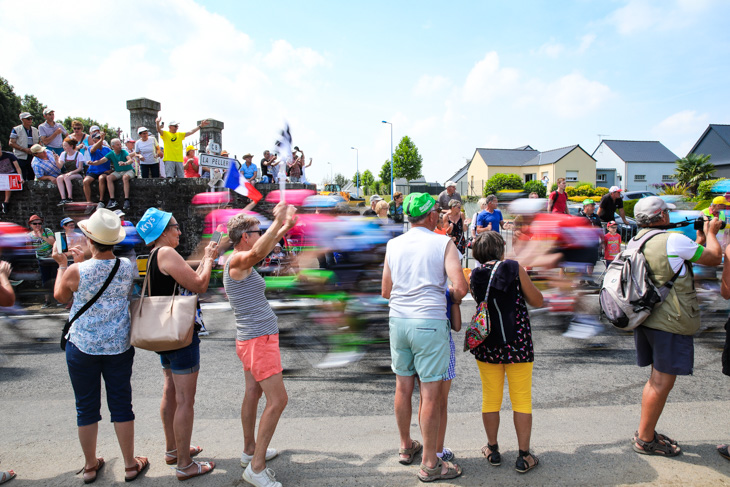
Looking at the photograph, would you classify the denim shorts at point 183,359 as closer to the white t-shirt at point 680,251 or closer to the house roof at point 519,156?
the white t-shirt at point 680,251

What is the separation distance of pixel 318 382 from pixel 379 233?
188cm

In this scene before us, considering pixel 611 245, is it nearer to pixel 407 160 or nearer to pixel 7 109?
pixel 7 109

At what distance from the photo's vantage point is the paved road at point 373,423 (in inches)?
118

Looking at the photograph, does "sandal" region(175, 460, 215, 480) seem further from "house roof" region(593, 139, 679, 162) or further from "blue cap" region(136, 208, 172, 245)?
"house roof" region(593, 139, 679, 162)

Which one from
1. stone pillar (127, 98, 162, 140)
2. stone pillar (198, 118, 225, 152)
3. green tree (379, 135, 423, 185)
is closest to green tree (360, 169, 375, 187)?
green tree (379, 135, 423, 185)

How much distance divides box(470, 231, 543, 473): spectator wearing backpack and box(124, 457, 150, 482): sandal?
230 cm

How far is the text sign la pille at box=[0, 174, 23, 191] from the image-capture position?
11148mm

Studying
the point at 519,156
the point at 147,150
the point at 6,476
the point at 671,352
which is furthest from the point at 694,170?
the point at 6,476

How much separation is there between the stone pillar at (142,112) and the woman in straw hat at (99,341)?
1109 centimetres

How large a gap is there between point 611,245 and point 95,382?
855cm

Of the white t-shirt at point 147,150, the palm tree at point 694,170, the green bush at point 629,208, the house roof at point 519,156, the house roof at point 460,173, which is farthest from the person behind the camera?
the house roof at point 460,173

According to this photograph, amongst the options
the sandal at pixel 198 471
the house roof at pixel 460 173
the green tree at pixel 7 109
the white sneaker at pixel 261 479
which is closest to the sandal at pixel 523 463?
the white sneaker at pixel 261 479

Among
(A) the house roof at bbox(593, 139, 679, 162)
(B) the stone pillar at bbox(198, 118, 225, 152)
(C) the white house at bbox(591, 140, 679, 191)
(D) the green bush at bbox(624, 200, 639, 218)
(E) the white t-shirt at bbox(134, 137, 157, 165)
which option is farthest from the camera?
(A) the house roof at bbox(593, 139, 679, 162)

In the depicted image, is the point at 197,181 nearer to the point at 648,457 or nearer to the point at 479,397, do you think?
the point at 479,397
